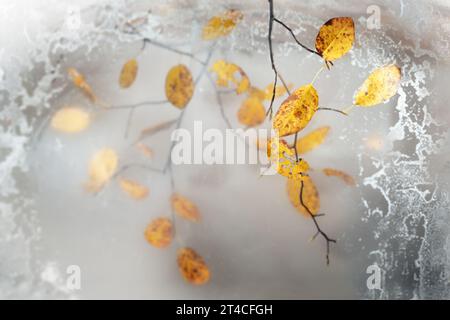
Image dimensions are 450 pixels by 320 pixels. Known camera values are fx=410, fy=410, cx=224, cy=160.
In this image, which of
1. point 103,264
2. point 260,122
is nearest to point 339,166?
point 260,122

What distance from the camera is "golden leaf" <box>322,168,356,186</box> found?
59cm

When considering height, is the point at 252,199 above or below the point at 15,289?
above

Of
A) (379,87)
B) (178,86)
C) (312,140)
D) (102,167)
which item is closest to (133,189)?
(102,167)

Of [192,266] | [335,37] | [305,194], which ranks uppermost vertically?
[335,37]

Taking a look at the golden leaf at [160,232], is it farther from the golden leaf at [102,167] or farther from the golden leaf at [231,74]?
the golden leaf at [231,74]

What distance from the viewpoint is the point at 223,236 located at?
600mm

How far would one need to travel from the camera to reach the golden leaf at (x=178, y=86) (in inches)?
23.3

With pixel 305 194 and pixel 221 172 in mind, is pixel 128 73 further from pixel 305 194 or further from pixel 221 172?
pixel 305 194

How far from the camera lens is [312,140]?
23.2 inches

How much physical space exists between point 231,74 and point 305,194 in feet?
0.67

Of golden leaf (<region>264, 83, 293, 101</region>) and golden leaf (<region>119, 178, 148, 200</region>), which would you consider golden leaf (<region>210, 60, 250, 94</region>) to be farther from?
golden leaf (<region>119, 178, 148, 200</region>)
